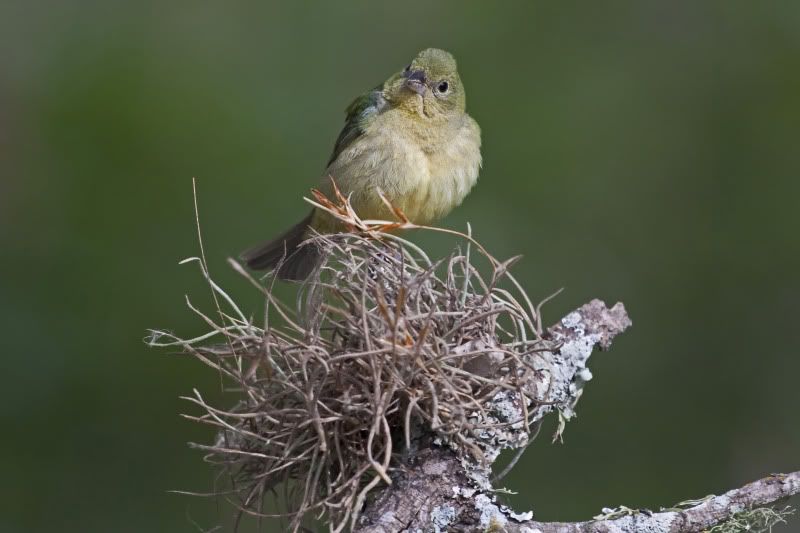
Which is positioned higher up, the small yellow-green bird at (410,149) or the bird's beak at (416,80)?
the bird's beak at (416,80)

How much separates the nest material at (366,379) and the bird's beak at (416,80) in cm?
165

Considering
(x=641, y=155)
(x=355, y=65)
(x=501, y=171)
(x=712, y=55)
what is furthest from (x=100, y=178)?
(x=712, y=55)

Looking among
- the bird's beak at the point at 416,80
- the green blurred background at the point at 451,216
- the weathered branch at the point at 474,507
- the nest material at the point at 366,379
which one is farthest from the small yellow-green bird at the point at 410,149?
the weathered branch at the point at 474,507

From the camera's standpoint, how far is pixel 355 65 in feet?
20.5

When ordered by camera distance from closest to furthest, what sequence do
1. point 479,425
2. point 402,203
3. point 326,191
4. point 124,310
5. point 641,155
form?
1. point 479,425
2. point 402,203
3. point 326,191
4. point 124,310
5. point 641,155

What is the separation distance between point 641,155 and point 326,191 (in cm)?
240

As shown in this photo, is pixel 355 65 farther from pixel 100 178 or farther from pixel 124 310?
pixel 124 310

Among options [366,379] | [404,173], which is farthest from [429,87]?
[366,379]

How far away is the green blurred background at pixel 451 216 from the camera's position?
5043 mm

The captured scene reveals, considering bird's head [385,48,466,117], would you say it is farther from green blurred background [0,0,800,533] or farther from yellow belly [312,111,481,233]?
green blurred background [0,0,800,533]

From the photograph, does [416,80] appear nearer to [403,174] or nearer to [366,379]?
[403,174]

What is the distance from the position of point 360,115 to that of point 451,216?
3.87 ft

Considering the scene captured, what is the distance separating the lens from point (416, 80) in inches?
177

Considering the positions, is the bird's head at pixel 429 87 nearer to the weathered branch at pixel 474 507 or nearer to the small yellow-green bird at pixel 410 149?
the small yellow-green bird at pixel 410 149
